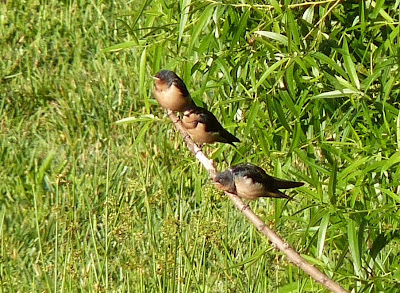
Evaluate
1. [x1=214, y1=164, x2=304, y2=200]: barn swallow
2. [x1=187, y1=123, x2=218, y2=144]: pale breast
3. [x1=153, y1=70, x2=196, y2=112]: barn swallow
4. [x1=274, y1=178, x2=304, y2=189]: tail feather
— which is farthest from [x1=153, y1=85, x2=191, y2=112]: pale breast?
[x1=274, y1=178, x2=304, y2=189]: tail feather

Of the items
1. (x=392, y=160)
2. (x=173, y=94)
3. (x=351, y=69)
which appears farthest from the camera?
(x=173, y=94)

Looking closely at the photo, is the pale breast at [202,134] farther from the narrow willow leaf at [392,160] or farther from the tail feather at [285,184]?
the narrow willow leaf at [392,160]

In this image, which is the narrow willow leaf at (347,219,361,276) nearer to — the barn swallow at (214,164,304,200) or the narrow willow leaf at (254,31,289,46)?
the barn swallow at (214,164,304,200)

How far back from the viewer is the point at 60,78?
610cm

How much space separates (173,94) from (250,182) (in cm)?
62

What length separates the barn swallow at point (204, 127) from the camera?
344 cm

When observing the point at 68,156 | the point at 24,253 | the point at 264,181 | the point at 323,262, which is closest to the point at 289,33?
the point at 264,181

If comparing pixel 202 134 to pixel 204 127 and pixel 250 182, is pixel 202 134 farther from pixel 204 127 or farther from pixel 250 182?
pixel 250 182

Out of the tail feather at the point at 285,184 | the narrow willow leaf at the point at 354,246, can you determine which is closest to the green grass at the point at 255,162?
the narrow willow leaf at the point at 354,246

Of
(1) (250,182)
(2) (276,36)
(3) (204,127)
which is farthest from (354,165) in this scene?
(3) (204,127)

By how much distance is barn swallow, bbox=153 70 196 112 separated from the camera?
3.35m

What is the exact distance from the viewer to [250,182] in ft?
9.39

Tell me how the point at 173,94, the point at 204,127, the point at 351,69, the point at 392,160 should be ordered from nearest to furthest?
the point at 392,160 < the point at 351,69 < the point at 173,94 < the point at 204,127

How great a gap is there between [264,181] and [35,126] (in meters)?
3.22
